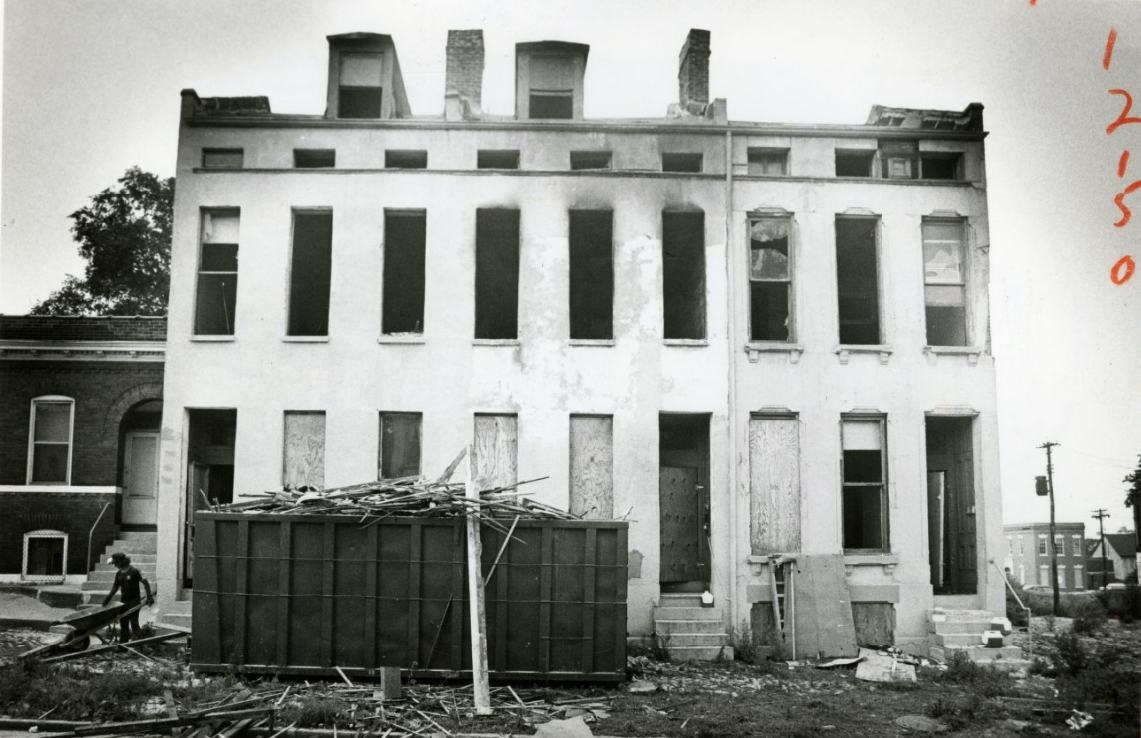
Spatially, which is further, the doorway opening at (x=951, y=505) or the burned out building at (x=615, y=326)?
the doorway opening at (x=951, y=505)

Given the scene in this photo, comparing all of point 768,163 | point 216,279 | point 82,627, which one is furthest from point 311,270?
point 768,163

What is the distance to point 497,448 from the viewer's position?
54.9ft

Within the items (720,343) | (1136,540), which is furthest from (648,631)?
(1136,540)

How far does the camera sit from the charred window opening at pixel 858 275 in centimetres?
1748

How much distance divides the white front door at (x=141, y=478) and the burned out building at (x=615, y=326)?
4.14 ft

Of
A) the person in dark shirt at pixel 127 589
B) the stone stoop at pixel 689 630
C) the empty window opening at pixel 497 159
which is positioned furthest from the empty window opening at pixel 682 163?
the person in dark shirt at pixel 127 589

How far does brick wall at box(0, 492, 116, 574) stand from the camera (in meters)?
13.6

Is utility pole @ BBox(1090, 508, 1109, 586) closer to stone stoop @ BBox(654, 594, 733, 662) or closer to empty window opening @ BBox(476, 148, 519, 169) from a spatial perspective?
stone stoop @ BBox(654, 594, 733, 662)

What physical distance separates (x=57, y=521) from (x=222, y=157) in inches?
280

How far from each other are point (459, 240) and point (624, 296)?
326 cm

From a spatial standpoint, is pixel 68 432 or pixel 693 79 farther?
pixel 693 79

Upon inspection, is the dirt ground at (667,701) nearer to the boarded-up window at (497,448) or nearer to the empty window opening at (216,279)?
the boarded-up window at (497,448)

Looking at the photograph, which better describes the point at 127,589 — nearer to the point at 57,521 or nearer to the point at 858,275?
the point at 57,521

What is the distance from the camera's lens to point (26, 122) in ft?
38.9
